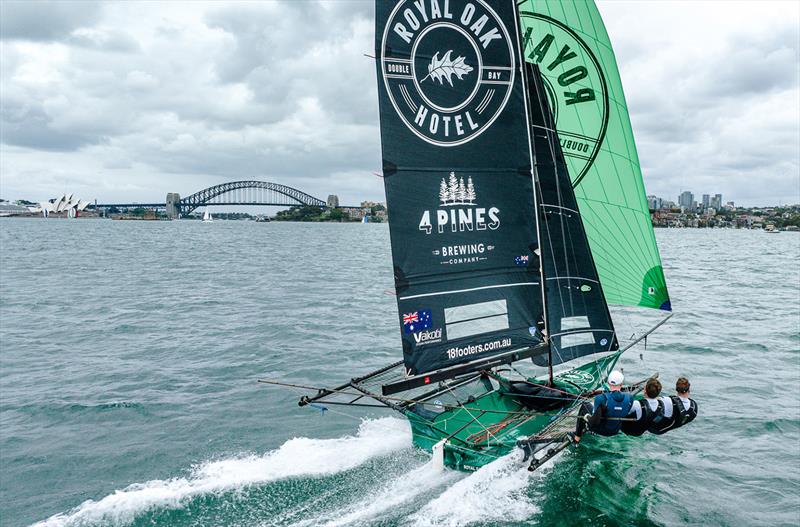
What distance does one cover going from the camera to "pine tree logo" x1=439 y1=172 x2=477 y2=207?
8.02 meters

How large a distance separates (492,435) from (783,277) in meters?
37.8

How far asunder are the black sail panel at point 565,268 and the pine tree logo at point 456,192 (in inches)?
78.4

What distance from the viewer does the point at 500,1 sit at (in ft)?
26.1

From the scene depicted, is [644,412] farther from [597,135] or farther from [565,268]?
[597,135]

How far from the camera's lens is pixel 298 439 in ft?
35.0

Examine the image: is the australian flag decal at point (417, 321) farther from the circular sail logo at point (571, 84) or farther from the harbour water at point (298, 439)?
the circular sail logo at point (571, 84)

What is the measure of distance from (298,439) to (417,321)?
4259mm

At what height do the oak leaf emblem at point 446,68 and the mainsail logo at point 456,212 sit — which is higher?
the oak leaf emblem at point 446,68

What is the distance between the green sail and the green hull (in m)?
1.96

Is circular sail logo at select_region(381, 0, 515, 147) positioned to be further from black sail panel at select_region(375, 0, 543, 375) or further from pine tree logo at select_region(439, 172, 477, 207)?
pine tree logo at select_region(439, 172, 477, 207)

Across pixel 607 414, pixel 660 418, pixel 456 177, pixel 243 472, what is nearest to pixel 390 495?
pixel 243 472

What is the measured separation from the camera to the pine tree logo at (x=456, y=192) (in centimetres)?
802

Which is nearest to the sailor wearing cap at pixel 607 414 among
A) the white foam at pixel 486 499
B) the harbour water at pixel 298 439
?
the white foam at pixel 486 499

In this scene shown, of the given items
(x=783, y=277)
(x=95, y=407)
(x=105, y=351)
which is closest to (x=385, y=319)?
(x=105, y=351)
